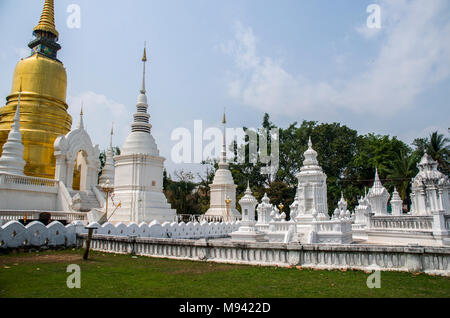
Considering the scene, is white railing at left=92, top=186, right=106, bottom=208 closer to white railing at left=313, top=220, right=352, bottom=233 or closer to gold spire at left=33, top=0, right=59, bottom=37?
gold spire at left=33, top=0, right=59, bottom=37

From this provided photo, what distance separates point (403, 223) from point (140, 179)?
1856 centimetres

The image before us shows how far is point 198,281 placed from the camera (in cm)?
724

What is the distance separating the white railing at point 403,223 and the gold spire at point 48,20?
3409 cm

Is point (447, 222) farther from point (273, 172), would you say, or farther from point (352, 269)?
point (273, 172)

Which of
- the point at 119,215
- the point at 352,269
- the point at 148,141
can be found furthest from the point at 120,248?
the point at 148,141

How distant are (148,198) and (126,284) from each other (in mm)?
19007

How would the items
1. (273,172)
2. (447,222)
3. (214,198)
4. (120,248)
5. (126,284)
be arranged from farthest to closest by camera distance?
(273,172), (214,198), (447,222), (120,248), (126,284)

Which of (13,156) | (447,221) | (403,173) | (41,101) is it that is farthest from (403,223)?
(41,101)

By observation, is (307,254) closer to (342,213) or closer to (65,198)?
(342,213)

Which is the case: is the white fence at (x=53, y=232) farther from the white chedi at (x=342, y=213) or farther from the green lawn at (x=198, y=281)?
the white chedi at (x=342, y=213)

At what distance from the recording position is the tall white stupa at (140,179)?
2478cm

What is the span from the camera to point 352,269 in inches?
329

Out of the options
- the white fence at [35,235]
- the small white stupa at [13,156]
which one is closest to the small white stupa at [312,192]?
the white fence at [35,235]

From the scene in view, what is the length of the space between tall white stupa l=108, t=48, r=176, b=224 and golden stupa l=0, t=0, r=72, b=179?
6424mm
